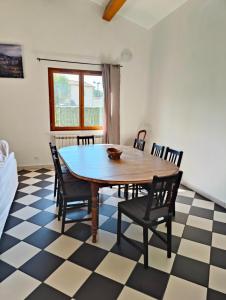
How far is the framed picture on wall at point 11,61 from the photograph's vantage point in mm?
3840

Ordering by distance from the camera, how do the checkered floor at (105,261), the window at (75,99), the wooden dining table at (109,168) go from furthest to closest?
1. the window at (75,99)
2. the wooden dining table at (109,168)
3. the checkered floor at (105,261)

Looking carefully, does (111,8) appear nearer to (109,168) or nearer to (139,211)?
(109,168)

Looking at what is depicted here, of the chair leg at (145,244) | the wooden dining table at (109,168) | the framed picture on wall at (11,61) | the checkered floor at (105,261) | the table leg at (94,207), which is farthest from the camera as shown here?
the framed picture on wall at (11,61)

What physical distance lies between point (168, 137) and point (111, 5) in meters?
2.56

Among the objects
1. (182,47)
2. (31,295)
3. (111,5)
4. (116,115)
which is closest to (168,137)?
(116,115)

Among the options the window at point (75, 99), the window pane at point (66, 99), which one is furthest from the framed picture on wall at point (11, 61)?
the window pane at point (66, 99)

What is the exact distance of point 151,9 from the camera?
12.8 feet

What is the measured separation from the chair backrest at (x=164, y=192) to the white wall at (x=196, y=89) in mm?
1497

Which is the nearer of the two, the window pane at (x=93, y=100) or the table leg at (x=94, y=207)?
the table leg at (x=94, y=207)

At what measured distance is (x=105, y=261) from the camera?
186 centimetres

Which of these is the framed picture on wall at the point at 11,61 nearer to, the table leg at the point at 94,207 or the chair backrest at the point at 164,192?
the table leg at the point at 94,207

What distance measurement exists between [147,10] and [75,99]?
2176mm

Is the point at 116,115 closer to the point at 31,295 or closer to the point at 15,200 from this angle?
the point at 15,200

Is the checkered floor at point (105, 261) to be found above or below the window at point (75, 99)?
below
